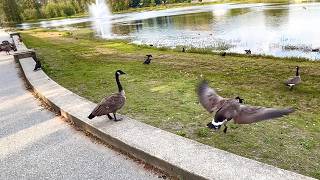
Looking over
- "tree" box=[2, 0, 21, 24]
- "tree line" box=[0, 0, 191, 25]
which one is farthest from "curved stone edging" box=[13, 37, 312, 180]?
"tree line" box=[0, 0, 191, 25]

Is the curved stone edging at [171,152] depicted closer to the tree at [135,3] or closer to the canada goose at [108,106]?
the canada goose at [108,106]

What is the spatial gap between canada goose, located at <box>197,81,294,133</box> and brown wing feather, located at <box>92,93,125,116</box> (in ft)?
6.56

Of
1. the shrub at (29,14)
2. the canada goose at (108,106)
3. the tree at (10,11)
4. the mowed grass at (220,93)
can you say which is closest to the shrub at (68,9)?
the shrub at (29,14)

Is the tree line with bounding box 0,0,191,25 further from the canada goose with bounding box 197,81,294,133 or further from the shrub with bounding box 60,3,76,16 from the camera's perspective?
the canada goose with bounding box 197,81,294,133

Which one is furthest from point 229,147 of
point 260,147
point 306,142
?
point 306,142

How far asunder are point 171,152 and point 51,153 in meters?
2.86

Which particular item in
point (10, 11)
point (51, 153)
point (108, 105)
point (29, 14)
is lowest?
point (51, 153)

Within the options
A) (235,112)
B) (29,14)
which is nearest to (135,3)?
(29,14)

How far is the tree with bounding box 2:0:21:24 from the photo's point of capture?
4316 inches

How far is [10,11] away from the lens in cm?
11338

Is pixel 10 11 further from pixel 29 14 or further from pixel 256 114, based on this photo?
pixel 256 114

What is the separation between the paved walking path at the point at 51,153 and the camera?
6715 millimetres

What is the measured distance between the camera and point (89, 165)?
699 cm

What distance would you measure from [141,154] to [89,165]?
1.08 m
